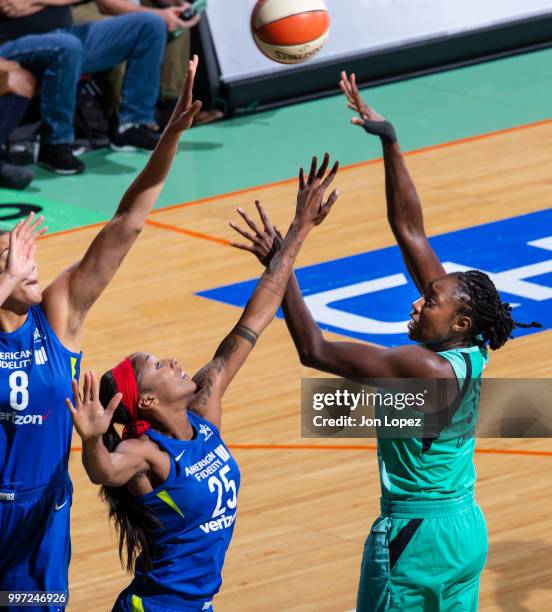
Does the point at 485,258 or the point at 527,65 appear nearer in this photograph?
the point at 485,258

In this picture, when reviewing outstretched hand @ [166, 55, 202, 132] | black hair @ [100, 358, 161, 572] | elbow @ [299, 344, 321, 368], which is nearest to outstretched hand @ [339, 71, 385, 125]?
outstretched hand @ [166, 55, 202, 132]

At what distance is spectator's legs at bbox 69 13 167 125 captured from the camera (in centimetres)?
1412

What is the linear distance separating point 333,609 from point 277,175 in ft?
24.0

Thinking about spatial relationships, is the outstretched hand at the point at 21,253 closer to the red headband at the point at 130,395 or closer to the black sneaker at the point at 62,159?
the red headband at the point at 130,395

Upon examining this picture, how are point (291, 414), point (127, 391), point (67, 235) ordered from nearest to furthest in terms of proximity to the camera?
point (127, 391) < point (291, 414) < point (67, 235)

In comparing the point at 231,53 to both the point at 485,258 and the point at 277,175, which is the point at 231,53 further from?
the point at 485,258

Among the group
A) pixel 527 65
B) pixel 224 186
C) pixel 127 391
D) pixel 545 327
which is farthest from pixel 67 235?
pixel 127 391

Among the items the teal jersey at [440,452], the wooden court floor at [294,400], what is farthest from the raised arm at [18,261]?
the wooden court floor at [294,400]

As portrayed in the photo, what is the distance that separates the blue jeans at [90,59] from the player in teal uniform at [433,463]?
865 cm

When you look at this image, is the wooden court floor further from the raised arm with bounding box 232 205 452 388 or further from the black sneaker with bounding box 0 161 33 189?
the raised arm with bounding box 232 205 452 388

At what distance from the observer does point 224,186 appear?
13.7 m

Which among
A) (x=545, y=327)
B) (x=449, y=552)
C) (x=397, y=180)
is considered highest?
(x=397, y=180)

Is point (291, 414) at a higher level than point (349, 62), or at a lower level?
higher

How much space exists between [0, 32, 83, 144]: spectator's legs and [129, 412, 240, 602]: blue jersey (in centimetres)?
901
